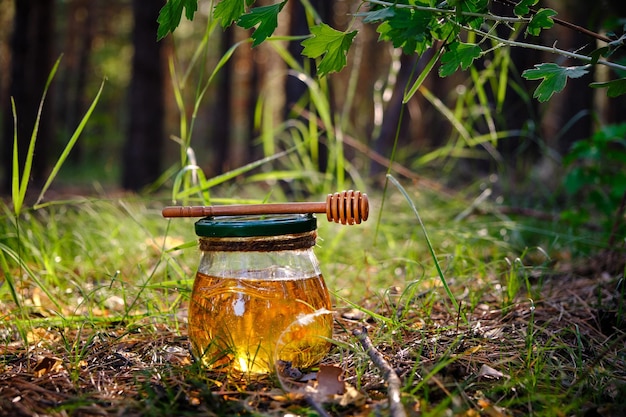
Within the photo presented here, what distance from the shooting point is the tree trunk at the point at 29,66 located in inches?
296

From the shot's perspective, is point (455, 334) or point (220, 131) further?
point (220, 131)

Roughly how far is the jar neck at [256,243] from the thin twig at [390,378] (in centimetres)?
31

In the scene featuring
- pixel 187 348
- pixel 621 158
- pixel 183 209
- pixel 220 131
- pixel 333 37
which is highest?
pixel 333 37

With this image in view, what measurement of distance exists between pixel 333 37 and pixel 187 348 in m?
0.95

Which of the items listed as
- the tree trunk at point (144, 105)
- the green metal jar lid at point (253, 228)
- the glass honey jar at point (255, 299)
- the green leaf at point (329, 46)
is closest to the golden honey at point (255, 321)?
the glass honey jar at point (255, 299)

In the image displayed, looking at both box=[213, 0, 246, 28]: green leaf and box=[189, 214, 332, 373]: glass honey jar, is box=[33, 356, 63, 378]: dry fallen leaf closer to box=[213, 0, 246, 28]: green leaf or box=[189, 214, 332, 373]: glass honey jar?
box=[189, 214, 332, 373]: glass honey jar

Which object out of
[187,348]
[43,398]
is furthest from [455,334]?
[43,398]

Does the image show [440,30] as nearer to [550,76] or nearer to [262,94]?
[550,76]

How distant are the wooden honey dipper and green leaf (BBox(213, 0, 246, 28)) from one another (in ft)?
1.52

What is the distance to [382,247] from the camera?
9.48ft

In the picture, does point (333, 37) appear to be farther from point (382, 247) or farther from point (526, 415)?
point (382, 247)

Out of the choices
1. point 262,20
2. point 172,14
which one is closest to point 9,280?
point 172,14

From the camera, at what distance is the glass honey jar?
1355 millimetres

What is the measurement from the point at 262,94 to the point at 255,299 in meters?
1.61
